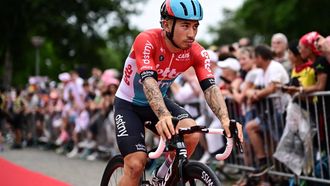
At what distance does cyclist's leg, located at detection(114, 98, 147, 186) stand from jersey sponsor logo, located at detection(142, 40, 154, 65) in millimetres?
677

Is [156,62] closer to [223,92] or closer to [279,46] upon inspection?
[223,92]

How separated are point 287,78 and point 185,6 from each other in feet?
14.8

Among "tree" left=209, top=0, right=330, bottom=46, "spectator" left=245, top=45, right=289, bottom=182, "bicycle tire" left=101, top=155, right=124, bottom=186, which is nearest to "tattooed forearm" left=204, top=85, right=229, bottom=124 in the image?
"bicycle tire" left=101, top=155, right=124, bottom=186

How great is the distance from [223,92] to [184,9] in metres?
5.40

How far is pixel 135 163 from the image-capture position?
5641mm

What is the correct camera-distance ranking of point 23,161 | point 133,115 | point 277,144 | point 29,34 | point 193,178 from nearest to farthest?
point 193,178, point 133,115, point 277,144, point 23,161, point 29,34

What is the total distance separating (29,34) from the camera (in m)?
45.9

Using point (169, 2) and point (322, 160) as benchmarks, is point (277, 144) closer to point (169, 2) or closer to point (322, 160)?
point (322, 160)

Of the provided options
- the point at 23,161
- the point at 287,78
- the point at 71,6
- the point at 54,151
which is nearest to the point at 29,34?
the point at 71,6

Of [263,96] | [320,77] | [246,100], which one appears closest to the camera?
[320,77]

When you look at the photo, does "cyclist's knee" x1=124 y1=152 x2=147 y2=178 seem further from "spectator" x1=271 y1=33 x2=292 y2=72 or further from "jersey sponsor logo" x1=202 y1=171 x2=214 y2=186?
"spectator" x1=271 y1=33 x2=292 y2=72

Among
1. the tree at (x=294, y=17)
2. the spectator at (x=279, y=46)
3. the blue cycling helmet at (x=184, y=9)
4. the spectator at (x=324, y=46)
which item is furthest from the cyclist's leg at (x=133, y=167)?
the tree at (x=294, y=17)

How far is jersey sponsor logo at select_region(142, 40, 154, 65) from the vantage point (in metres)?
5.41

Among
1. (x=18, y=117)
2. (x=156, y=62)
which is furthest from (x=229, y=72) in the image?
(x=18, y=117)
